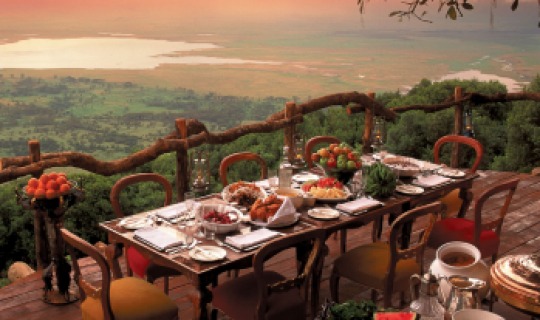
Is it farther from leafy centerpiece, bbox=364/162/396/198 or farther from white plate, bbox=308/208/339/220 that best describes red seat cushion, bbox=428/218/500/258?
white plate, bbox=308/208/339/220

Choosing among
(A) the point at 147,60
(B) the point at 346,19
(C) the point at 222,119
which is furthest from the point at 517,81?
(A) the point at 147,60

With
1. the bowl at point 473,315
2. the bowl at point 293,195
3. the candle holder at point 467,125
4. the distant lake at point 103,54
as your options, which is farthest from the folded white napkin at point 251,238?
the distant lake at point 103,54

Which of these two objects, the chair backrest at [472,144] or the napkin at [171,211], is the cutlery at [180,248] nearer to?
the napkin at [171,211]

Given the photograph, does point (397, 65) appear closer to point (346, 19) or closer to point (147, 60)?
point (346, 19)

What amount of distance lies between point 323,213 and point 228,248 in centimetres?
74

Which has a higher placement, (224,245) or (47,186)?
(47,186)

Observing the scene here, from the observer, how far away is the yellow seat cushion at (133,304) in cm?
297

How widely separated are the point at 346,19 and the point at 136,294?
678 inches

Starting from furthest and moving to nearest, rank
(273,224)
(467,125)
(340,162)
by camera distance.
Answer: (467,125) → (340,162) → (273,224)

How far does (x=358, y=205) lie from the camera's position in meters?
3.78

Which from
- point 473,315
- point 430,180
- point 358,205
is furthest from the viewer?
point 430,180

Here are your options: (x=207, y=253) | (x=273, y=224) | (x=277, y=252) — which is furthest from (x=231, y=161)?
(x=277, y=252)

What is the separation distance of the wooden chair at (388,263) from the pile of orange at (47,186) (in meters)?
1.71

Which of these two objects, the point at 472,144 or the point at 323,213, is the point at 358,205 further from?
A: the point at 472,144
